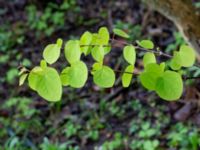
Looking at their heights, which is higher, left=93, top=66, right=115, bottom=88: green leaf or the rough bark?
the rough bark

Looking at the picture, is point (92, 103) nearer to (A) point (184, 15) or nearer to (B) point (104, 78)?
(A) point (184, 15)

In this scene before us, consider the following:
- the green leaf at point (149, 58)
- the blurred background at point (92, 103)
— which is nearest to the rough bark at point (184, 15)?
the blurred background at point (92, 103)

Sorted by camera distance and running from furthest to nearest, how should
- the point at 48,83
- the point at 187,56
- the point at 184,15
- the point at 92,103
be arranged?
the point at 92,103, the point at 184,15, the point at 187,56, the point at 48,83

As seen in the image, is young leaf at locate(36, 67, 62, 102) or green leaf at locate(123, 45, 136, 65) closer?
young leaf at locate(36, 67, 62, 102)

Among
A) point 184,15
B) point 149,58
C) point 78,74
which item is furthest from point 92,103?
point 78,74

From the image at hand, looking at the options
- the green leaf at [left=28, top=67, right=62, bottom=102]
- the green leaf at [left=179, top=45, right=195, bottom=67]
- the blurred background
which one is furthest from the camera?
the blurred background

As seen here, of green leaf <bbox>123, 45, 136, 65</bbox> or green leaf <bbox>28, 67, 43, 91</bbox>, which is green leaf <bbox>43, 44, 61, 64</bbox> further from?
green leaf <bbox>123, 45, 136, 65</bbox>

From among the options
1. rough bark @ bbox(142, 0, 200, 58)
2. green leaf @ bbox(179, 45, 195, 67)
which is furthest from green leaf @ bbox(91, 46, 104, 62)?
rough bark @ bbox(142, 0, 200, 58)
